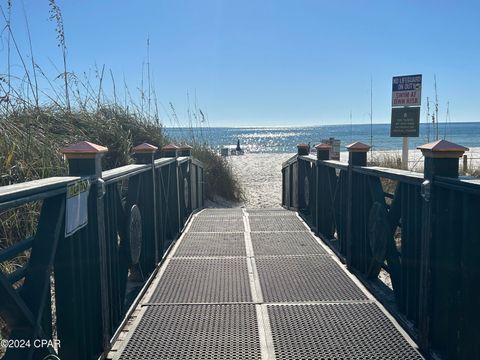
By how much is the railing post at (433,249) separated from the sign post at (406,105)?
8.89 metres

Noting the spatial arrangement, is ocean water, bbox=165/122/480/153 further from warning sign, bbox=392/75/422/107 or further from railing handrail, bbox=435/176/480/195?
railing handrail, bbox=435/176/480/195

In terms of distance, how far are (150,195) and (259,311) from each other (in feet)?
6.00

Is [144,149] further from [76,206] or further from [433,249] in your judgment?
[433,249]

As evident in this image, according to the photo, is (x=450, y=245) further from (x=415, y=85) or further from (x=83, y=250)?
(x=415, y=85)

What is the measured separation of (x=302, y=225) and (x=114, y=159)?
3.13 meters

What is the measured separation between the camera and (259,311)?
13.1 ft

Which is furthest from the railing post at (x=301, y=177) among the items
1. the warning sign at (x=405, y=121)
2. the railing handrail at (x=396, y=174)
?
the railing handrail at (x=396, y=174)

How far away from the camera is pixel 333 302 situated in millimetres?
4191

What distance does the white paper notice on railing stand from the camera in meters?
2.63

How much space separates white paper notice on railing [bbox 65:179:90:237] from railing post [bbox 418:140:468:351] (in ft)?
6.87

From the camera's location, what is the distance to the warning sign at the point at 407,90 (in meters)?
11.7

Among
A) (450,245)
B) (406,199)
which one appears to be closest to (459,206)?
(450,245)

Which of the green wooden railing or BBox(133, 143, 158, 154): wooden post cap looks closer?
the green wooden railing

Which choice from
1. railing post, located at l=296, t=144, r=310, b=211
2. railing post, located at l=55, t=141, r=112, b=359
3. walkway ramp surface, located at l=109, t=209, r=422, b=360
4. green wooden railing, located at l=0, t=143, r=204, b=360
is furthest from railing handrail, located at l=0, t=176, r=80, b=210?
railing post, located at l=296, t=144, r=310, b=211
